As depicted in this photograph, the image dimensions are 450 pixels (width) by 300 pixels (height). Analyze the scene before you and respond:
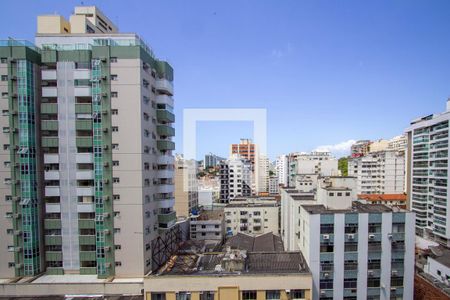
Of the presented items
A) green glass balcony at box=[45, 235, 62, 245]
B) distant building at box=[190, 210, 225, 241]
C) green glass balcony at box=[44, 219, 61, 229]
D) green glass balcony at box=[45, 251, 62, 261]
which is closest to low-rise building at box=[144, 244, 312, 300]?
green glass balcony at box=[45, 251, 62, 261]

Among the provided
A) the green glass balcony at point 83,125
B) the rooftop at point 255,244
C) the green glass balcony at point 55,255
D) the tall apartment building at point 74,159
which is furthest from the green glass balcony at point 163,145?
the rooftop at point 255,244

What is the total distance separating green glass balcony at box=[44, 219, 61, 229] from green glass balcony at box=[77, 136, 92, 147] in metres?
6.63

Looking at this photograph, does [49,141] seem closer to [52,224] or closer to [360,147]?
[52,224]

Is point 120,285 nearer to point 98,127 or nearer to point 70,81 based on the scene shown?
point 98,127

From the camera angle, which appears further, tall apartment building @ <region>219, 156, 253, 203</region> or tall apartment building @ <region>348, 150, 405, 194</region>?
tall apartment building @ <region>219, 156, 253, 203</region>

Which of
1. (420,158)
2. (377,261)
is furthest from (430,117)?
(377,261)

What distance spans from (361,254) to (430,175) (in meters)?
25.4

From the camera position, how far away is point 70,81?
20.2 metres

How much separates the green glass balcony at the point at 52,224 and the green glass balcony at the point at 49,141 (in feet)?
20.3

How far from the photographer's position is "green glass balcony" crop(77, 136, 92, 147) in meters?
20.1

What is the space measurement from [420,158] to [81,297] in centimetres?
4354

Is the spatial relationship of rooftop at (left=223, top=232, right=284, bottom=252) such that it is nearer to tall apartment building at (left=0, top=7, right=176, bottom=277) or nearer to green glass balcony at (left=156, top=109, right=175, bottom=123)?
tall apartment building at (left=0, top=7, right=176, bottom=277)

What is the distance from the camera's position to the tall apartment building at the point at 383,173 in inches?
2019

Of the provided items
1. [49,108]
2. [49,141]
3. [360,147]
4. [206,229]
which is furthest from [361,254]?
[360,147]
